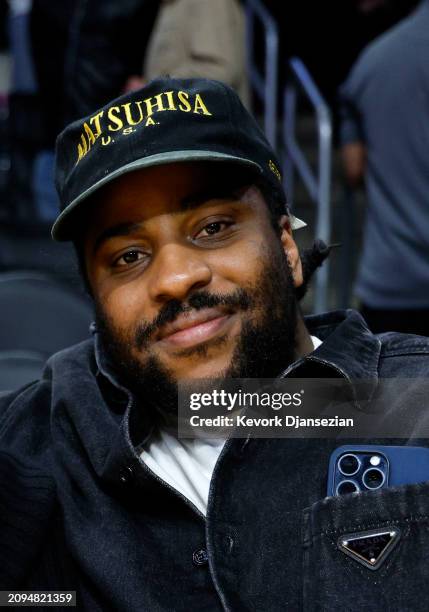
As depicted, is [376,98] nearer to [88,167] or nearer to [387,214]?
[387,214]

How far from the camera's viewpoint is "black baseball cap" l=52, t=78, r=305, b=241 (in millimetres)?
1583

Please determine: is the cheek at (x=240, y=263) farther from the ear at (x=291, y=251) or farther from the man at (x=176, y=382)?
the ear at (x=291, y=251)

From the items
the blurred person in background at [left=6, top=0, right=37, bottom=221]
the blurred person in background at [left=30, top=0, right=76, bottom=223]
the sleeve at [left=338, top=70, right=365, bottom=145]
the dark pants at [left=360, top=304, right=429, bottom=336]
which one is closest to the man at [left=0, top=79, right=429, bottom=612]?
the dark pants at [left=360, top=304, right=429, bottom=336]

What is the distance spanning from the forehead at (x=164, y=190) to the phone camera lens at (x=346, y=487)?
550mm

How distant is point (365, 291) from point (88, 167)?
6.02 ft

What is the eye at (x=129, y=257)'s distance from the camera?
1656 mm

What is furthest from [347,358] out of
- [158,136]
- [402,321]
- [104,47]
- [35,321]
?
[104,47]

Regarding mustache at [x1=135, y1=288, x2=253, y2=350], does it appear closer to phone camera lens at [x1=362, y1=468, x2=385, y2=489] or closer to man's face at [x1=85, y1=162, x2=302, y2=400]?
man's face at [x1=85, y1=162, x2=302, y2=400]

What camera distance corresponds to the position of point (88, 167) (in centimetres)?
162

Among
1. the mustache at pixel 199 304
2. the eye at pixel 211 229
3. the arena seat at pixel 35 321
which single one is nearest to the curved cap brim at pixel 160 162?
the eye at pixel 211 229

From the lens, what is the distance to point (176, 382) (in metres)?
1.60

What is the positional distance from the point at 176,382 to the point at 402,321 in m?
1.71

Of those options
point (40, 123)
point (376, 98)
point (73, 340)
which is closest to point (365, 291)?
point (376, 98)

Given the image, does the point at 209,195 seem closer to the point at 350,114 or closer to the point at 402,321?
the point at 402,321
